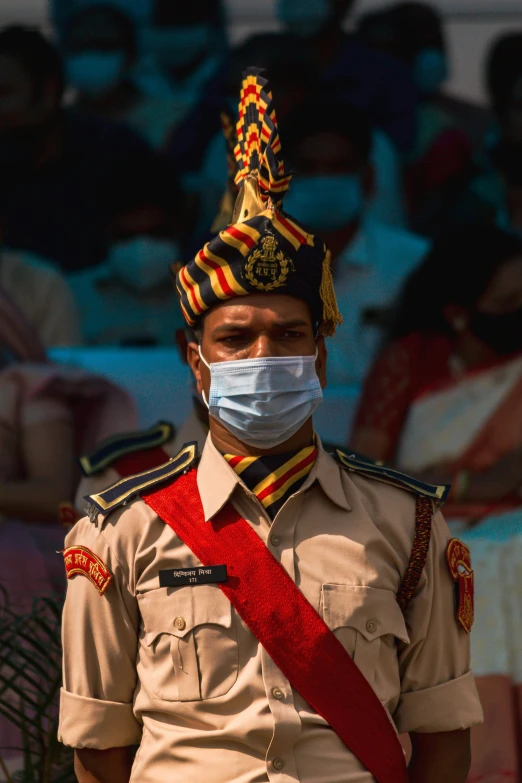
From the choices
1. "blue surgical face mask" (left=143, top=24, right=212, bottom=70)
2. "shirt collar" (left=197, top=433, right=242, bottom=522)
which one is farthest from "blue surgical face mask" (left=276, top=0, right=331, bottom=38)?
"shirt collar" (left=197, top=433, right=242, bottom=522)

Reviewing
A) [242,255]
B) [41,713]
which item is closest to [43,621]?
[41,713]

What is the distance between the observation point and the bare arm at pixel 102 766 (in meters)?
3.01

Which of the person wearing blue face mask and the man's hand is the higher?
the person wearing blue face mask

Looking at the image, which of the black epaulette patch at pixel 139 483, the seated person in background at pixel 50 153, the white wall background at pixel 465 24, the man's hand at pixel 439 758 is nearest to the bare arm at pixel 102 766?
the black epaulette patch at pixel 139 483

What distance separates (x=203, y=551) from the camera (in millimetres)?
2963

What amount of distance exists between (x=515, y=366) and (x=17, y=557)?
242cm

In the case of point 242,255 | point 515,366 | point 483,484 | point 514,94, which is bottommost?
point 483,484

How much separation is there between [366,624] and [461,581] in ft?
0.83

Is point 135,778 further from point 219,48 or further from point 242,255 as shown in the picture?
point 219,48

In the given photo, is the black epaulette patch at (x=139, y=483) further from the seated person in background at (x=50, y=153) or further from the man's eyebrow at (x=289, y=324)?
the seated person in background at (x=50, y=153)

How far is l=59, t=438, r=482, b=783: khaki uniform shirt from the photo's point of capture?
2859 mm

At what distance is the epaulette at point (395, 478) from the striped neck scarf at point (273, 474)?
0.51 feet

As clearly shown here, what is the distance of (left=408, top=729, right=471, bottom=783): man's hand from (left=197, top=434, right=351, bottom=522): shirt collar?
0.49 m

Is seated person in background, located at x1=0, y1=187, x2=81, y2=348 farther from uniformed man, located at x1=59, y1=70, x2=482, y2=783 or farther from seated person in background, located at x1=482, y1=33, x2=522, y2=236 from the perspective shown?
uniformed man, located at x1=59, y1=70, x2=482, y2=783
